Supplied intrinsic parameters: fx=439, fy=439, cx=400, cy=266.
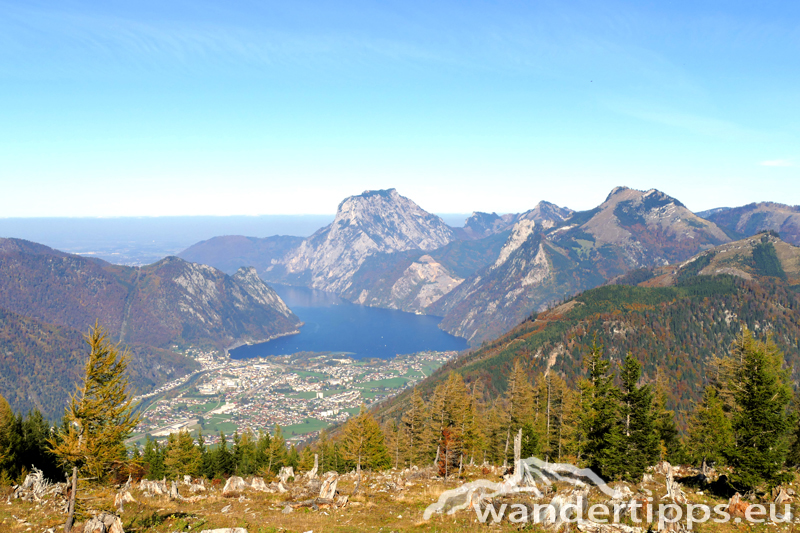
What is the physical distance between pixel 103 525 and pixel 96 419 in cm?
570

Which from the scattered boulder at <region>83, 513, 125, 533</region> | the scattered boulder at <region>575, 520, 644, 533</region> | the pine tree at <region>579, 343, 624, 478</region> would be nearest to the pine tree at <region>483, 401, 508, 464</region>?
the pine tree at <region>579, 343, 624, 478</region>

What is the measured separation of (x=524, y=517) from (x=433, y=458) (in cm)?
4441

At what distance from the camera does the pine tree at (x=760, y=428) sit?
33094mm

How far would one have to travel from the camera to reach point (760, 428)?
34344 mm

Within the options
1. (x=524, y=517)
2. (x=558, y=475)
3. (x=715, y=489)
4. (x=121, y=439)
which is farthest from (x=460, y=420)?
(x=121, y=439)

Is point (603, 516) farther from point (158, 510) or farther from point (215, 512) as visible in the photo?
point (158, 510)

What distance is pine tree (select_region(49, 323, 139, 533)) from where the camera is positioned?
974 inches

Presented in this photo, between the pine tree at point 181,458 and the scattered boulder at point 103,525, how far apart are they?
47364mm

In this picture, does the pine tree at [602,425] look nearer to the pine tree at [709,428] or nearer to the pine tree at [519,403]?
the pine tree at [709,428]

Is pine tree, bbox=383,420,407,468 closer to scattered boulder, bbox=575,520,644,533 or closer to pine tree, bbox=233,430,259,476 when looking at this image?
pine tree, bbox=233,430,259,476

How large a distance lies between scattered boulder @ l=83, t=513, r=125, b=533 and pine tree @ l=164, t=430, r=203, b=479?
47364mm

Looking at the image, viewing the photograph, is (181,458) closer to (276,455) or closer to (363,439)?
(276,455)

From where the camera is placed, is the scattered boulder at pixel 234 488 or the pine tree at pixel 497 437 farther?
the pine tree at pixel 497 437

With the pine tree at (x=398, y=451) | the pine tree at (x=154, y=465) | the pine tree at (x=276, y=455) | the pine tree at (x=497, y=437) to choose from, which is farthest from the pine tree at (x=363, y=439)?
the pine tree at (x=154, y=465)
